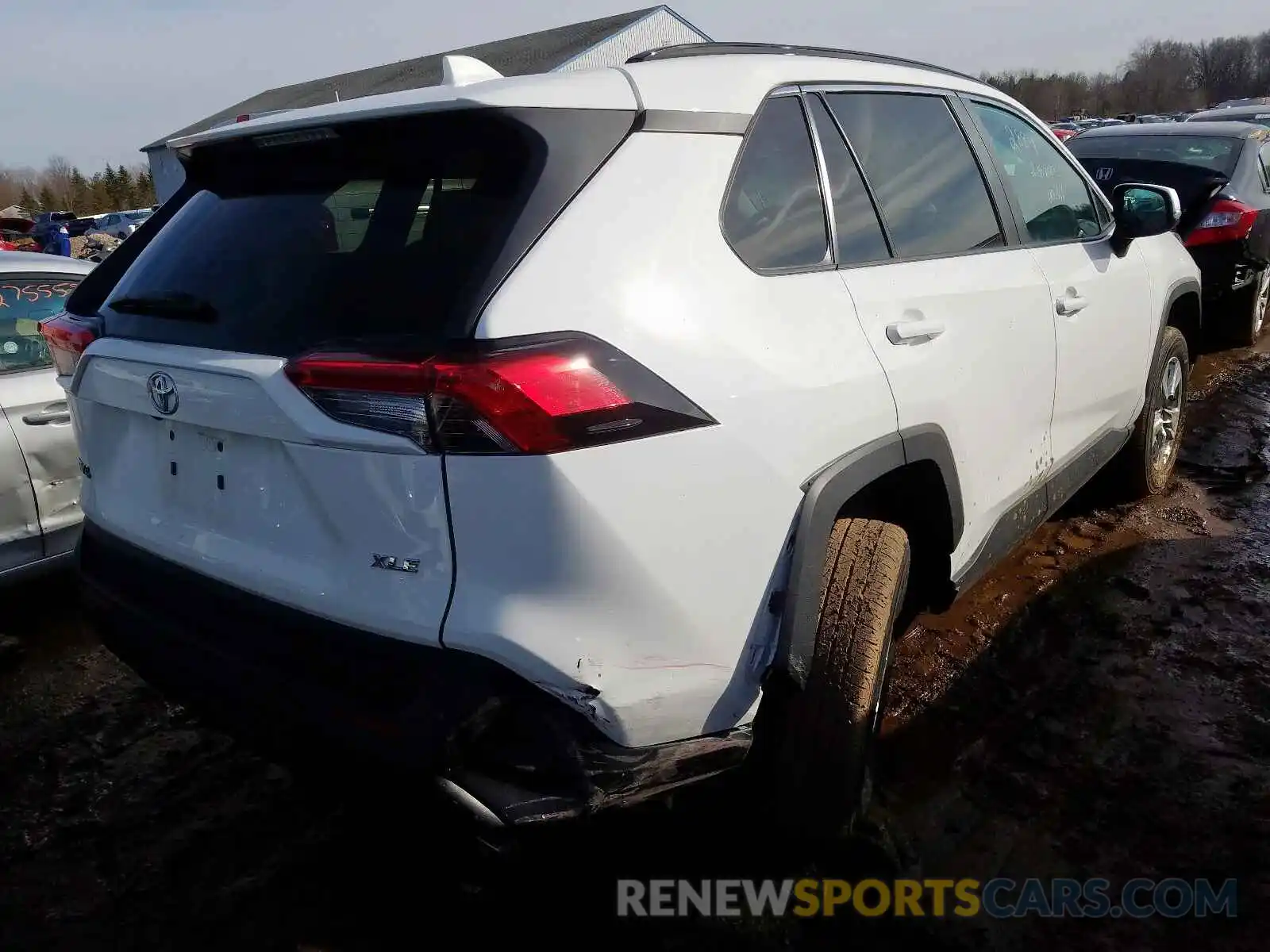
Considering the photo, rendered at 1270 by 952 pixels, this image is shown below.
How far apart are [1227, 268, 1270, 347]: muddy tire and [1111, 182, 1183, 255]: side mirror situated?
4.58 meters

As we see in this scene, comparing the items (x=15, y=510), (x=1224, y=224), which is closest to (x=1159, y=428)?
(x=1224, y=224)

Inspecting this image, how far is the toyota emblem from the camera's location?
6.39 feet

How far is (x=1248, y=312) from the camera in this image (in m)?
7.55

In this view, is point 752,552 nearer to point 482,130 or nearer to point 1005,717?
point 482,130

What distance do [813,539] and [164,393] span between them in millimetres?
1371

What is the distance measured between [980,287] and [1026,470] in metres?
0.65

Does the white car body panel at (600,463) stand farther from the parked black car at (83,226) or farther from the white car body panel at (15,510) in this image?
the parked black car at (83,226)

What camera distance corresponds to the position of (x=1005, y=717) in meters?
2.88

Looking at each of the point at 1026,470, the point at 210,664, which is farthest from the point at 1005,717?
the point at 210,664

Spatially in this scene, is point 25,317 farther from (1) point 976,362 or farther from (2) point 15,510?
(1) point 976,362

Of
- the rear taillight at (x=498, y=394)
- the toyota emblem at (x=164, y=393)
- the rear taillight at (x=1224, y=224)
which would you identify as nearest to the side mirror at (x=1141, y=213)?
the rear taillight at (x=498, y=394)

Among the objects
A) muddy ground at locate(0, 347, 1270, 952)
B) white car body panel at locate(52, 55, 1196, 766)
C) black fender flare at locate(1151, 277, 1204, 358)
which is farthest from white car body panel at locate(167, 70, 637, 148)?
black fender flare at locate(1151, 277, 1204, 358)

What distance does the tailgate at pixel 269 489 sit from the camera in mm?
1643

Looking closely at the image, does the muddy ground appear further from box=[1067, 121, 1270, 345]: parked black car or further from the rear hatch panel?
box=[1067, 121, 1270, 345]: parked black car
